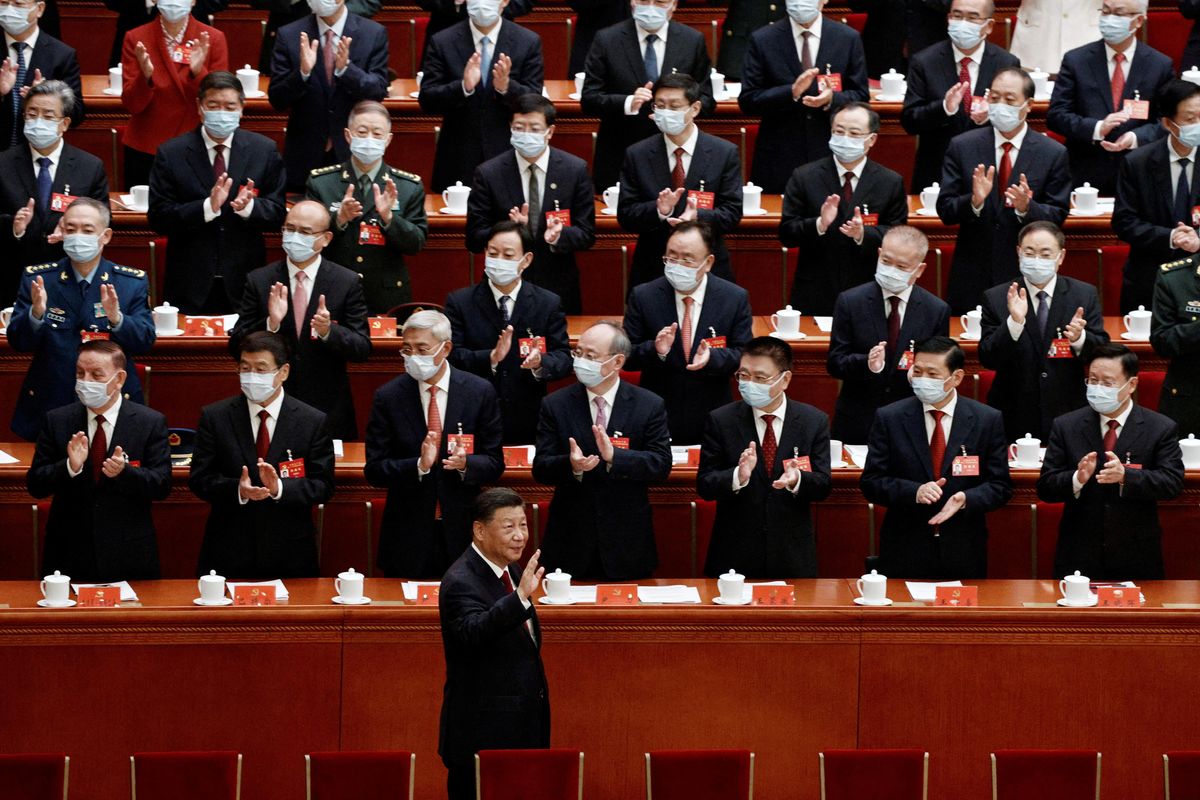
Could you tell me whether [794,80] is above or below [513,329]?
above

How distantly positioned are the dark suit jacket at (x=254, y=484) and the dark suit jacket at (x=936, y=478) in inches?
81.1

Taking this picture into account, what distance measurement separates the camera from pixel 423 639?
23.7 feet

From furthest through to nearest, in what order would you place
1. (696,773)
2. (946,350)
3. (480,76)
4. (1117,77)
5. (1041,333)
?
1. (1117,77)
2. (480,76)
3. (1041,333)
4. (946,350)
5. (696,773)

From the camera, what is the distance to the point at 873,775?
6121 mm

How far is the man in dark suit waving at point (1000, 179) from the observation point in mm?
9586

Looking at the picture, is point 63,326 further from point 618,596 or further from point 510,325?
point 618,596

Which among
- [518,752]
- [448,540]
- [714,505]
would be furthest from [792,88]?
[518,752]

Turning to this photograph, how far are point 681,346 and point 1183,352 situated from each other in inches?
81.7

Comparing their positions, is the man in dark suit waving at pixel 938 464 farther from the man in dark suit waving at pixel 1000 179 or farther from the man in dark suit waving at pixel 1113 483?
the man in dark suit waving at pixel 1000 179

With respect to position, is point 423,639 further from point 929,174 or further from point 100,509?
point 929,174

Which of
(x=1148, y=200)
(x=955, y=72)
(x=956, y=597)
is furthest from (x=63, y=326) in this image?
(x=1148, y=200)

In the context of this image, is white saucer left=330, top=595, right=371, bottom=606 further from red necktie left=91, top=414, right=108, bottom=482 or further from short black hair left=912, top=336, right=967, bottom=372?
short black hair left=912, top=336, right=967, bottom=372

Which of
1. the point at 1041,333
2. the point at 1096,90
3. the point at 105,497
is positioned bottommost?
the point at 105,497

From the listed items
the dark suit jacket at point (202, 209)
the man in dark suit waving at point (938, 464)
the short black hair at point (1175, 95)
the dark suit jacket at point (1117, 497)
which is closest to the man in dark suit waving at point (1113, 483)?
the dark suit jacket at point (1117, 497)
